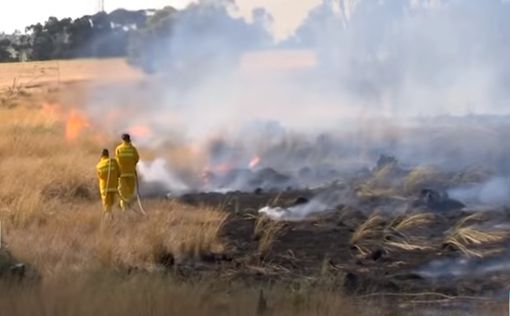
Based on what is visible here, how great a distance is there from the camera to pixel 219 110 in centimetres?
3350

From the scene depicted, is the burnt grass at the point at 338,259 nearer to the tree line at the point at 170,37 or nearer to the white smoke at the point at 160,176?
the white smoke at the point at 160,176

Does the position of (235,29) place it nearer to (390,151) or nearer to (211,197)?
(390,151)

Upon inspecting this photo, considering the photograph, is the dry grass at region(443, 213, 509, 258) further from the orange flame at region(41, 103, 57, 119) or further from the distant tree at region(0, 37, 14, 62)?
the distant tree at region(0, 37, 14, 62)

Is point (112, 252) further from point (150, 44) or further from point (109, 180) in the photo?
point (150, 44)

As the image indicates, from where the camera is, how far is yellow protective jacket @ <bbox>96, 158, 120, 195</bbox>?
60.0ft

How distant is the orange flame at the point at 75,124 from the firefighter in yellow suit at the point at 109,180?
15.1 meters

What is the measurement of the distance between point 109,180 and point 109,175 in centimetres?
12

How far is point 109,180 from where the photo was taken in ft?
60.1

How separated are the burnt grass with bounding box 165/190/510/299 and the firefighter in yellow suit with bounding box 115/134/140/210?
2086 millimetres

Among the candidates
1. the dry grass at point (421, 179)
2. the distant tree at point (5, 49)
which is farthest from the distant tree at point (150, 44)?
the distant tree at point (5, 49)

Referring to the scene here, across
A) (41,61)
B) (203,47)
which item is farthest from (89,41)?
(41,61)

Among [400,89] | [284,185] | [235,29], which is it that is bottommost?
[284,185]

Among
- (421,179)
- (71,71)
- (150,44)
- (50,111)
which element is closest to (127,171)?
(421,179)

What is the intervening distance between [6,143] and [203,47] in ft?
24.0
